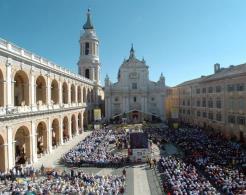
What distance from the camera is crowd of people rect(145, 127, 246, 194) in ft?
71.5

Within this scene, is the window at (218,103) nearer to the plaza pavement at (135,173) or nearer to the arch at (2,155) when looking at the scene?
the plaza pavement at (135,173)

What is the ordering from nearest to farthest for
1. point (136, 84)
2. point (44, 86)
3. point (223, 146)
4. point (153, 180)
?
point (153, 180), point (223, 146), point (44, 86), point (136, 84)

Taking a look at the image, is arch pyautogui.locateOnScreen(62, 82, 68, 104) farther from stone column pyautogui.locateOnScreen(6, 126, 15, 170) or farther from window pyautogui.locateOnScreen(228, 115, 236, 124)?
window pyautogui.locateOnScreen(228, 115, 236, 124)

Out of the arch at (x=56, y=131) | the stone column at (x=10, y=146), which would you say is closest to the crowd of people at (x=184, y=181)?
the stone column at (x=10, y=146)

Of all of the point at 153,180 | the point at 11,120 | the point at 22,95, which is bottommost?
the point at 153,180

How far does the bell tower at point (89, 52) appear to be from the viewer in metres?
75.0

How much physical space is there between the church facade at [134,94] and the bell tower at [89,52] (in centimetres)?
476

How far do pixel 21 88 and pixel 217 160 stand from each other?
2258 cm

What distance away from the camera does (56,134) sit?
43.4 m

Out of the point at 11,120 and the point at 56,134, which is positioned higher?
the point at 11,120

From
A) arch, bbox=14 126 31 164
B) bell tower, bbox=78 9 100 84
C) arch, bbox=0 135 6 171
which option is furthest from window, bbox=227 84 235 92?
bell tower, bbox=78 9 100 84

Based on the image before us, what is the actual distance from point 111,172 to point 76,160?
4.50 m

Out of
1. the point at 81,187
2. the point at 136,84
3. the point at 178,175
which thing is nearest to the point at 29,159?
the point at 81,187

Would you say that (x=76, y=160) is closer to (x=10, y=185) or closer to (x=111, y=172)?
(x=111, y=172)
